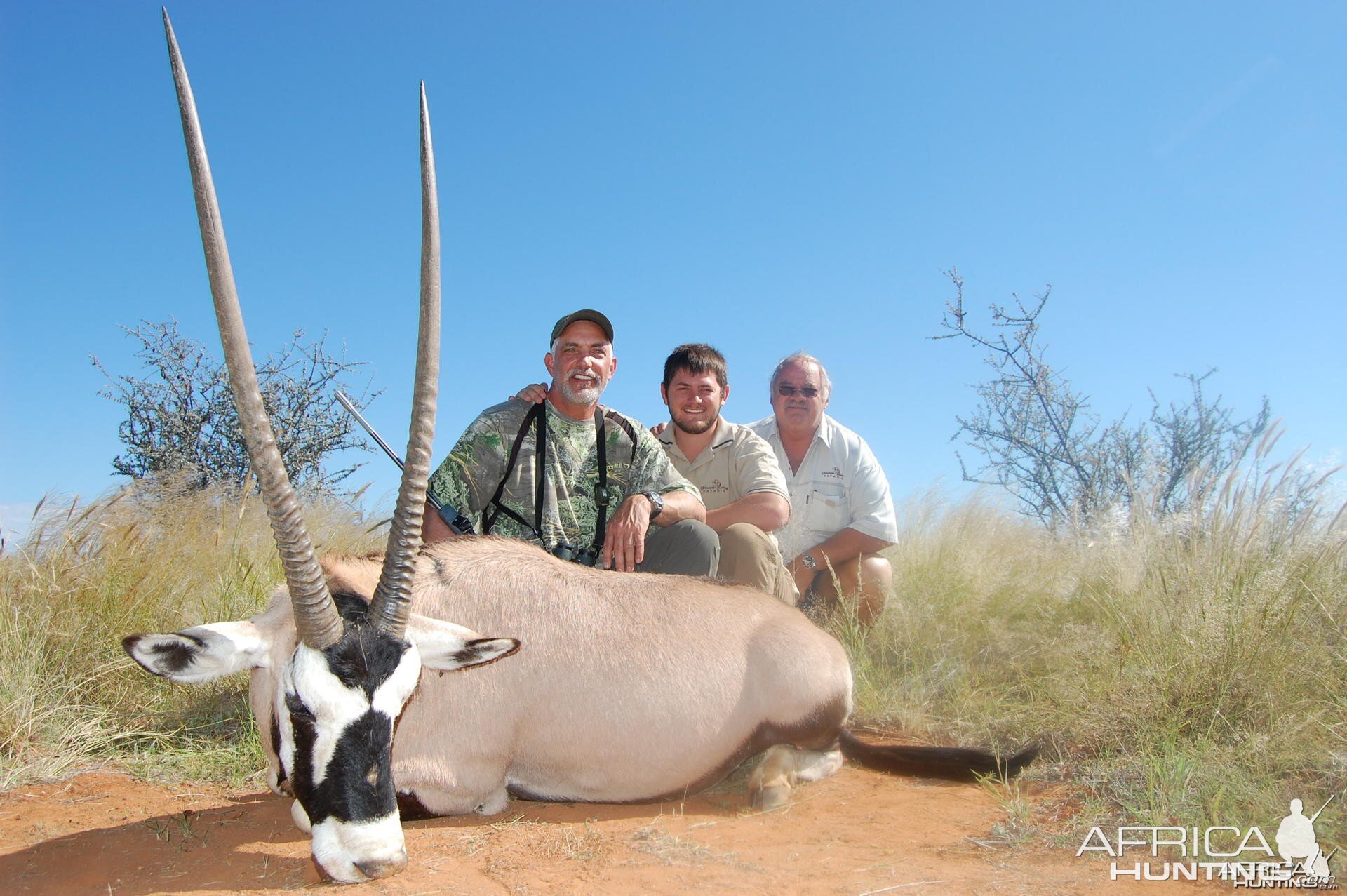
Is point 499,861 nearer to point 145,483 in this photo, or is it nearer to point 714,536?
point 714,536

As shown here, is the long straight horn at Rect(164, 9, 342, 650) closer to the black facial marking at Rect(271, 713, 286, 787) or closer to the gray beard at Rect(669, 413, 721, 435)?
A: the black facial marking at Rect(271, 713, 286, 787)

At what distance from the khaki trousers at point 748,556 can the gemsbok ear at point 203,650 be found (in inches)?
112

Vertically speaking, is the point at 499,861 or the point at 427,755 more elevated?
the point at 427,755

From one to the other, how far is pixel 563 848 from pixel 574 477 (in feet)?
8.00

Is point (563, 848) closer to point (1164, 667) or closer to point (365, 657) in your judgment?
point (365, 657)

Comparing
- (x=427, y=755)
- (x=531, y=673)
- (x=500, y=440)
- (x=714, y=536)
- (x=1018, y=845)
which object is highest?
(x=500, y=440)

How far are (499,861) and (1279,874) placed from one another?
2.61 metres

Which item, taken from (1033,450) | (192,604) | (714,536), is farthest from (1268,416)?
(192,604)

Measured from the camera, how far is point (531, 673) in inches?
140

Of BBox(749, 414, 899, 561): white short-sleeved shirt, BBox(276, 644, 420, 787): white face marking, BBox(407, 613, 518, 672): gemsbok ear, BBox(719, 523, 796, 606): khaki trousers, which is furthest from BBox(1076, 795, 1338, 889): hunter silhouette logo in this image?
BBox(749, 414, 899, 561): white short-sleeved shirt

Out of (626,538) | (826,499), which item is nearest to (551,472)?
(626,538)

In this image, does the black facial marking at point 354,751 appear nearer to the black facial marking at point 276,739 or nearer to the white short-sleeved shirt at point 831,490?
the black facial marking at point 276,739

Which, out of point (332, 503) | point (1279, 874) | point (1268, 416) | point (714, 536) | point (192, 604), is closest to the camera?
point (1279, 874)

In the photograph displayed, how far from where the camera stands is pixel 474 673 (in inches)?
138
